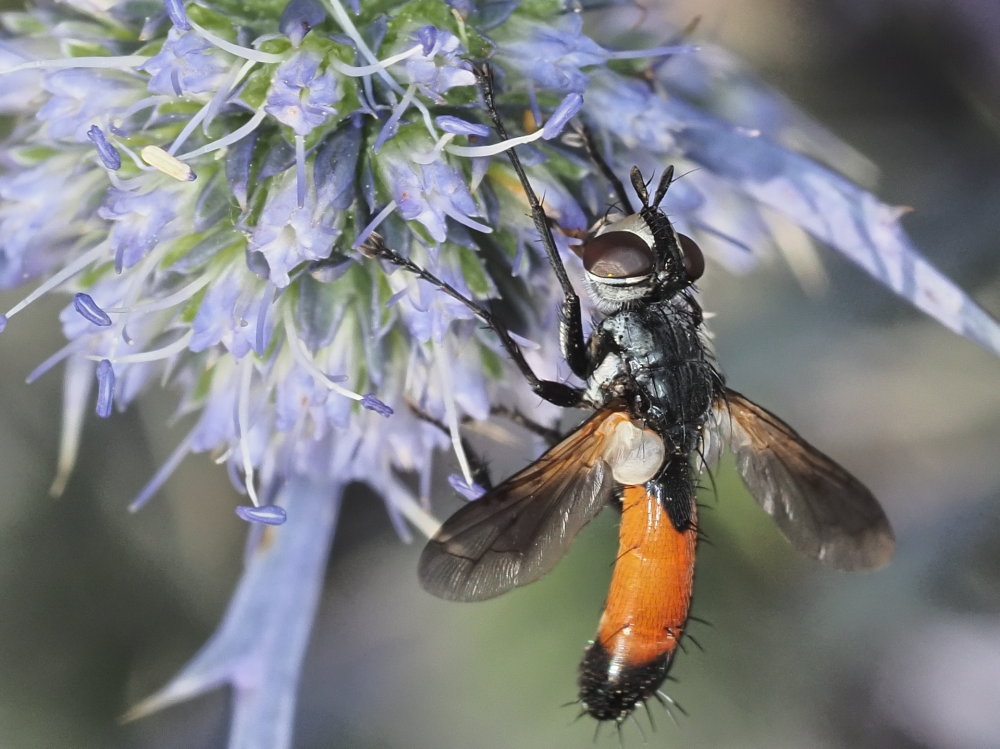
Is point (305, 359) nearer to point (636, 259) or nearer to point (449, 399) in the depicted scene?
point (449, 399)

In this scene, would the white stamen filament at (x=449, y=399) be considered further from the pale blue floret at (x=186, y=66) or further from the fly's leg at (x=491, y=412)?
the pale blue floret at (x=186, y=66)

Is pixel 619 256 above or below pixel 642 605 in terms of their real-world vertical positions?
above

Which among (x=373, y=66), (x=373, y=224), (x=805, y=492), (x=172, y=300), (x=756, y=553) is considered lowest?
(x=756, y=553)

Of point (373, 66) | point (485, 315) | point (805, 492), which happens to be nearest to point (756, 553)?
point (805, 492)

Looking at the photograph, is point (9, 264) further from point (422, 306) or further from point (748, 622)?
point (748, 622)

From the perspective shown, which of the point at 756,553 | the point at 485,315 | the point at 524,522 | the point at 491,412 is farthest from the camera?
the point at 756,553

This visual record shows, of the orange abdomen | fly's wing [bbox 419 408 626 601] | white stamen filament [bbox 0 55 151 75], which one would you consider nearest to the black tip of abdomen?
the orange abdomen

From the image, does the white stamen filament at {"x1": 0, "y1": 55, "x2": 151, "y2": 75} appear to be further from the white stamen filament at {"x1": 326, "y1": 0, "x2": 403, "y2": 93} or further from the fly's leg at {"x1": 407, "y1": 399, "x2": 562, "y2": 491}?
the fly's leg at {"x1": 407, "y1": 399, "x2": 562, "y2": 491}
